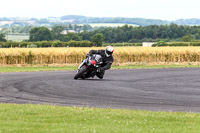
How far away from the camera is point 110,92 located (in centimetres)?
1775

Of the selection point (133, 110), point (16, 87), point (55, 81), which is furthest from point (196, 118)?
point (55, 81)

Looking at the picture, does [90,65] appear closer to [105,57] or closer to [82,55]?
[105,57]

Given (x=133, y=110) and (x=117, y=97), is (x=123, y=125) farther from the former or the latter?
(x=117, y=97)

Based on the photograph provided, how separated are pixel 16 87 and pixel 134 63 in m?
20.9

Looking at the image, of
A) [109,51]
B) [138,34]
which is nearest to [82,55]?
[109,51]

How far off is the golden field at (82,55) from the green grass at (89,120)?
25025 millimetres

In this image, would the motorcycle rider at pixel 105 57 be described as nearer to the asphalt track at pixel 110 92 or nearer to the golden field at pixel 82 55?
the asphalt track at pixel 110 92

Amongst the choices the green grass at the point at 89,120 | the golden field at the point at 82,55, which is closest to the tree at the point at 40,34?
the golden field at the point at 82,55

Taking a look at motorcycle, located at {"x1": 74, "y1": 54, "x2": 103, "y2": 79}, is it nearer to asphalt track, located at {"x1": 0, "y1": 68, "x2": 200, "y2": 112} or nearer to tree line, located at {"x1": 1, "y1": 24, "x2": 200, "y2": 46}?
asphalt track, located at {"x1": 0, "y1": 68, "x2": 200, "y2": 112}

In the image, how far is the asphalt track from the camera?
48.5 feet

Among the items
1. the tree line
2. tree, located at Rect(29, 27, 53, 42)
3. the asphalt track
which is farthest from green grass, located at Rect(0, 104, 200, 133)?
the tree line

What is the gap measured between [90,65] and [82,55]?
18.4 meters

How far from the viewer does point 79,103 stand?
49.0 ft

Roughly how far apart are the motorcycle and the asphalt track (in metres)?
0.64
